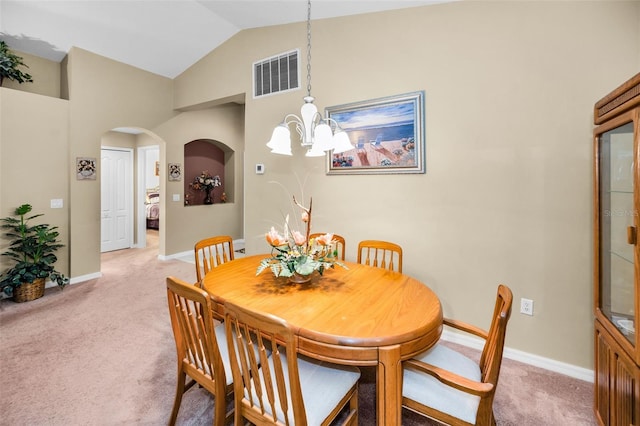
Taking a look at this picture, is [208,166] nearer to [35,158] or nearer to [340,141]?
[35,158]

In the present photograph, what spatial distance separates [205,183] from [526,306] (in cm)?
→ 549

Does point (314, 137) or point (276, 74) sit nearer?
point (314, 137)

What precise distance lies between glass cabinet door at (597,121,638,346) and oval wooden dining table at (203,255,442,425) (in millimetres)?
1026

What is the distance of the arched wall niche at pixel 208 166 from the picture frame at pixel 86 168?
159 cm

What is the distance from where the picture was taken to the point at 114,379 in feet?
6.63

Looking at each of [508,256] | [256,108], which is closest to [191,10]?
[256,108]

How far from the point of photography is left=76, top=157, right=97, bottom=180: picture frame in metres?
3.91

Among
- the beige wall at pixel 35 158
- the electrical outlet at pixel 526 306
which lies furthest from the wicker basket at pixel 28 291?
the electrical outlet at pixel 526 306

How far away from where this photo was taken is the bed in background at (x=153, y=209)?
7676 millimetres

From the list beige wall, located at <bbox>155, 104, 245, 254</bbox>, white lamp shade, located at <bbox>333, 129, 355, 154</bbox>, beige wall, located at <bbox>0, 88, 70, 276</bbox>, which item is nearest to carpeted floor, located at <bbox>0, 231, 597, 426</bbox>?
beige wall, located at <bbox>0, 88, 70, 276</bbox>

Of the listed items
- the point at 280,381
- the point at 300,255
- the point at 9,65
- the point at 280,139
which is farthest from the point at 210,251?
the point at 9,65

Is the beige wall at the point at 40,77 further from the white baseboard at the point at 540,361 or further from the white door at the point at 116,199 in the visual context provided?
the white baseboard at the point at 540,361

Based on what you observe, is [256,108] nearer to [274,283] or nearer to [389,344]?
[274,283]

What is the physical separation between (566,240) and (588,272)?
0.26 meters
